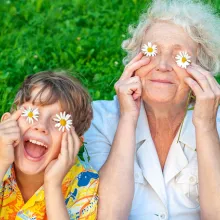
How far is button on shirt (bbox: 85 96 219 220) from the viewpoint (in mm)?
4406

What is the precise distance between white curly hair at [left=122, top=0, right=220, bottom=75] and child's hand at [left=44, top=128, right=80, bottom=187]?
1198 mm

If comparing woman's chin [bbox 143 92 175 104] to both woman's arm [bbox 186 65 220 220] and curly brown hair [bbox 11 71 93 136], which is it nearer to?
woman's arm [bbox 186 65 220 220]

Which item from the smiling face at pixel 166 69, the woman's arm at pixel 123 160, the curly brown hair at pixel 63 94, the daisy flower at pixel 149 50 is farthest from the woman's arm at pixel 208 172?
the curly brown hair at pixel 63 94

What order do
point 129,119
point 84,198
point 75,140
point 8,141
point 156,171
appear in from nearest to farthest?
point 8,141, point 75,140, point 84,198, point 129,119, point 156,171

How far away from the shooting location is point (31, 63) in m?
6.78

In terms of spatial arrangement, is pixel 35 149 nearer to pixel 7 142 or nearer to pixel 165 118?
pixel 7 142

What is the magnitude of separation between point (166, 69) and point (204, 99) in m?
0.33

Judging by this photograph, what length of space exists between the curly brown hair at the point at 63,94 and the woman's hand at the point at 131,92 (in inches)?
11.4

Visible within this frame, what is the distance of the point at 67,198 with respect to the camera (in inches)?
160

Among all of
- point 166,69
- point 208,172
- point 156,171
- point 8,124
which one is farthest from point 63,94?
point 208,172

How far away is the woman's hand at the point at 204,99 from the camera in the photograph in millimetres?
4254

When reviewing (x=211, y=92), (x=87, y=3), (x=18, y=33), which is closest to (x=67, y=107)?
(x=211, y=92)

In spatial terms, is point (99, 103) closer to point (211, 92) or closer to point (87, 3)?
point (211, 92)

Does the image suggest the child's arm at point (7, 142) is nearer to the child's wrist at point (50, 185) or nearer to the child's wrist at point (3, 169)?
the child's wrist at point (3, 169)
